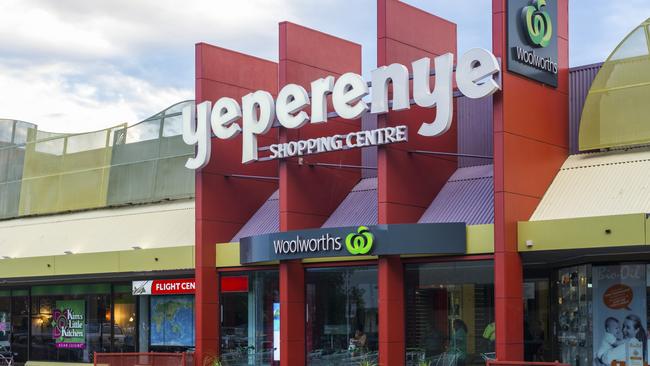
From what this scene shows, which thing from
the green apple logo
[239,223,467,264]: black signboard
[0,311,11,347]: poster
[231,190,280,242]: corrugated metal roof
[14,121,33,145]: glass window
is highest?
the green apple logo

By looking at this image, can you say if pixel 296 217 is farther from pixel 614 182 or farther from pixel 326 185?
pixel 614 182

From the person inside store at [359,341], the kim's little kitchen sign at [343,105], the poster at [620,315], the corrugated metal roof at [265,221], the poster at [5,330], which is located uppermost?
the kim's little kitchen sign at [343,105]

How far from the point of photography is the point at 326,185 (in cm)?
3297

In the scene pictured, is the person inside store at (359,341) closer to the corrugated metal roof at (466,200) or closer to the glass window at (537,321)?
the corrugated metal roof at (466,200)

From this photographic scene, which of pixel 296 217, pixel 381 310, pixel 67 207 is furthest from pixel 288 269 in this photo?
pixel 67 207

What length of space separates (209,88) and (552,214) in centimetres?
1302

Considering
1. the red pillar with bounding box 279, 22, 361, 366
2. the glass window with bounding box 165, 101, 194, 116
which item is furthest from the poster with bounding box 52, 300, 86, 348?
the red pillar with bounding box 279, 22, 361, 366

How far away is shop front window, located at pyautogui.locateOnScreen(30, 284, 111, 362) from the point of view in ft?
132

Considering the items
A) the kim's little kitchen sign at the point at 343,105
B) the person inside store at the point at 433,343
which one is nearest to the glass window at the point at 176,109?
the kim's little kitchen sign at the point at 343,105

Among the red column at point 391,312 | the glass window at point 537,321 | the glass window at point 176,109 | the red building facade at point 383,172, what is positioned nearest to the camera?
the red building facade at point 383,172

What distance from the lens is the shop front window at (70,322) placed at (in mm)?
40250

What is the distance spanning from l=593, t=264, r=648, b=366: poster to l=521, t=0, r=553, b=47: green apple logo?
6.42 m

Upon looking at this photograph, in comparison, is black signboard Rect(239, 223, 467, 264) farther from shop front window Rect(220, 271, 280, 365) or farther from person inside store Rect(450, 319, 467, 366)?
person inside store Rect(450, 319, 467, 366)

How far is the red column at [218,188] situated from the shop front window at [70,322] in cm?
764
